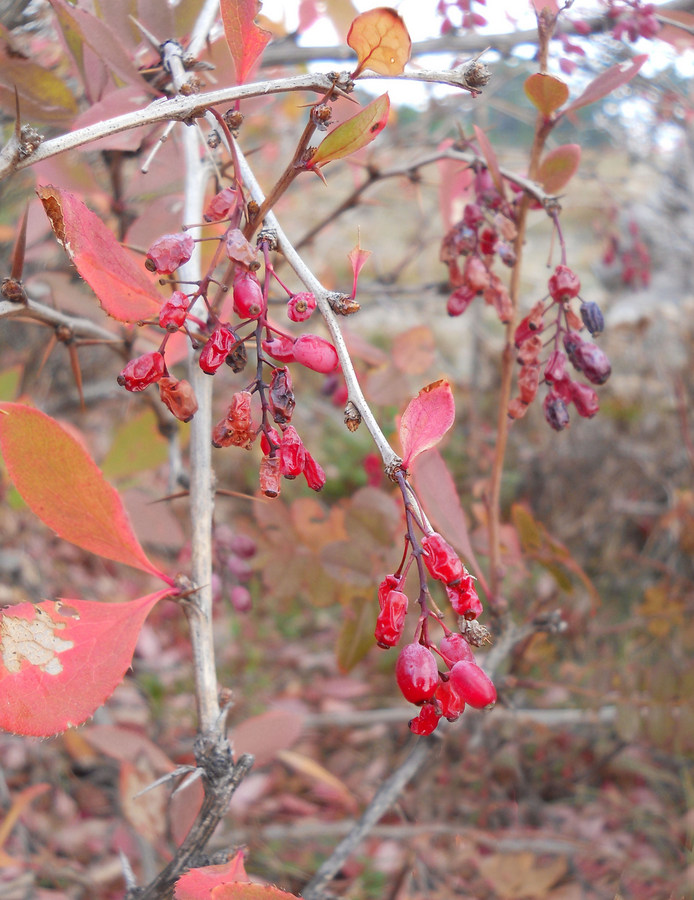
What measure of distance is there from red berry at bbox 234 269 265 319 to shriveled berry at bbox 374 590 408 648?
189 mm

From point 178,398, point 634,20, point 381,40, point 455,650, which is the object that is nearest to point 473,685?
point 455,650

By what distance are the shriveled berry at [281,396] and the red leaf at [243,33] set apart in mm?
194

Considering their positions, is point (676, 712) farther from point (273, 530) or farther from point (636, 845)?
point (273, 530)

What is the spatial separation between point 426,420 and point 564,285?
9.4 inches

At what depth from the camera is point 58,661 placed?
0.46m

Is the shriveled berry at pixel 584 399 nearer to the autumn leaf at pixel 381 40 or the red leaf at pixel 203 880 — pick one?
the autumn leaf at pixel 381 40

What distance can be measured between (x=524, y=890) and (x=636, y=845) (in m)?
0.45

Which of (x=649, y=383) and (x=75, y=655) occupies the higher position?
(x=75, y=655)

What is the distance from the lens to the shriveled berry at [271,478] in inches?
17.1

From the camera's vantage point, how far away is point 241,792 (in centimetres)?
144

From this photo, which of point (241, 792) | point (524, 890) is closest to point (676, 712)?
point (524, 890)

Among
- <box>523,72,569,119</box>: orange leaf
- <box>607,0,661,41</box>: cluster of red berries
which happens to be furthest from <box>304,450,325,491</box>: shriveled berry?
<box>607,0,661,41</box>: cluster of red berries

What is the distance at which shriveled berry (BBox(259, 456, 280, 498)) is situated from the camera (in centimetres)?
43

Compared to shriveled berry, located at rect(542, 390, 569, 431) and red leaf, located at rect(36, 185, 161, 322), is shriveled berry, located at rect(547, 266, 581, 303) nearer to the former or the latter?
shriveled berry, located at rect(542, 390, 569, 431)
